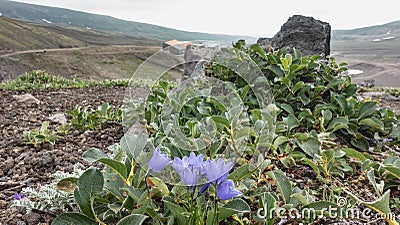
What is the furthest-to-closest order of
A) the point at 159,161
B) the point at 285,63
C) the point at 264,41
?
1. the point at 264,41
2. the point at 285,63
3. the point at 159,161

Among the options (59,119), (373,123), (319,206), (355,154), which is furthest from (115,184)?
(59,119)

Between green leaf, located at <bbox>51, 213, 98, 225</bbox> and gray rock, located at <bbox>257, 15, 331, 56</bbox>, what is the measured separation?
334cm

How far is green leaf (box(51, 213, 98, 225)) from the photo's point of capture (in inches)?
53.9

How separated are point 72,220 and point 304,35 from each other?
3483 millimetres

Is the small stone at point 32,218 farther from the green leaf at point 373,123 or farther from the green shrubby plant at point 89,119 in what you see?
the green leaf at point 373,123

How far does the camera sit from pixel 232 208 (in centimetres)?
141

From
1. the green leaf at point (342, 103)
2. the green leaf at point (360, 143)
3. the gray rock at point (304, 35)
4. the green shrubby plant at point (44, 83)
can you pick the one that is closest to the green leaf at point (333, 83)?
the green leaf at point (342, 103)

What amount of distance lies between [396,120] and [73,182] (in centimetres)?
240

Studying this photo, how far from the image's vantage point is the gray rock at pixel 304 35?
4.25 m

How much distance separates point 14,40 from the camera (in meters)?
25.4

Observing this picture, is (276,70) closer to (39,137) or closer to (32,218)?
(39,137)

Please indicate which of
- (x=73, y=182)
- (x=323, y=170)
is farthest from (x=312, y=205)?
(x=73, y=182)

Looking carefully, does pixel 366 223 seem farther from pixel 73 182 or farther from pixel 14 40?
pixel 14 40

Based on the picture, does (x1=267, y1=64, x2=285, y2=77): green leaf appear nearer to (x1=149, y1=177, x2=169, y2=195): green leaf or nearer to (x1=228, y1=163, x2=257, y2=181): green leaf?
(x1=228, y1=163, x2=257, y2=181): green leaf
